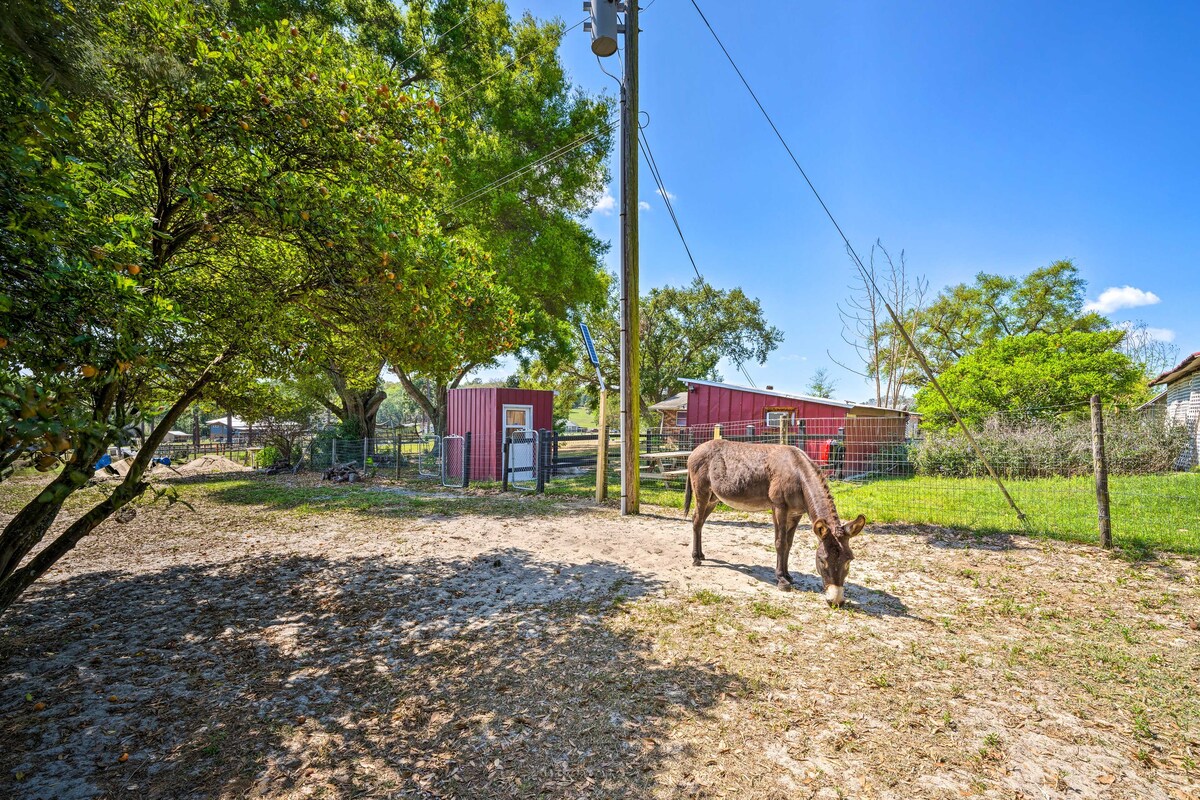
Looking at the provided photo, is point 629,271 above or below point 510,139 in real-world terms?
below

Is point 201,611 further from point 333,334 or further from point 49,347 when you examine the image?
point 49,347

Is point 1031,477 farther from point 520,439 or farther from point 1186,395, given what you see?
point 520,439

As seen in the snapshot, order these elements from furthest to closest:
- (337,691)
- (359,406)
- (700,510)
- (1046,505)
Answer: (359,406)
(1046,505)
(700,510)
(337,691)

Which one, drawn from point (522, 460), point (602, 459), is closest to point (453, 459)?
point (522, 460)

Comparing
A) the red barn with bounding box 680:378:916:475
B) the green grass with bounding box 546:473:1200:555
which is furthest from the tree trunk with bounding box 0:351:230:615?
the red barn with bounding box 680:378:916:475

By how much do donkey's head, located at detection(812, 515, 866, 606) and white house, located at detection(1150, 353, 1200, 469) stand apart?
15.6m

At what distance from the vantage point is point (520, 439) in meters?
16.5

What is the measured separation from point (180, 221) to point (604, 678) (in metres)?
5.27

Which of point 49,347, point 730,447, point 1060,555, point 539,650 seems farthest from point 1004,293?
point 49,347

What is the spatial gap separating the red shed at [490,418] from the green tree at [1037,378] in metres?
13.3

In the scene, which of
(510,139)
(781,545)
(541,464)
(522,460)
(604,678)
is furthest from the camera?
(510,139)

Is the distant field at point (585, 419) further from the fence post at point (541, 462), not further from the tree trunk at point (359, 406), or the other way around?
the fence post at point (541, 462)

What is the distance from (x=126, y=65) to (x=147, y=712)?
4140 mm

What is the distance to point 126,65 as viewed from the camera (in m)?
2.99
